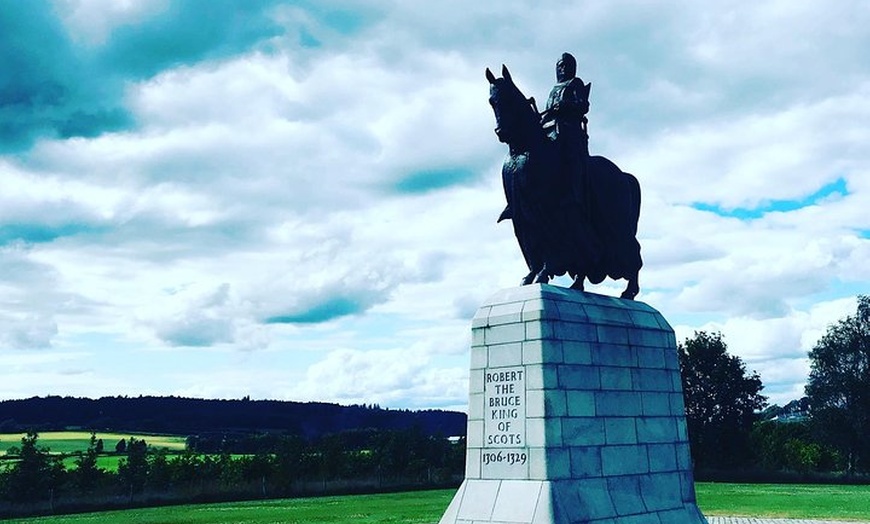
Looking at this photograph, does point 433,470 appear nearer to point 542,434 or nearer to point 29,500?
point 29,500

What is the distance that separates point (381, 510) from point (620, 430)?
18.7m

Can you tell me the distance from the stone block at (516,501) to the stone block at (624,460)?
1.59m

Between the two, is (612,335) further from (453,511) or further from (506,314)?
(453,511)

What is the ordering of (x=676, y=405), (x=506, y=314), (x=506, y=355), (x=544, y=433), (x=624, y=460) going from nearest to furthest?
(x=544, y=433), (x=506, y=355), (x=506, y=314), (x=624, y=460), (x=676, y=405)

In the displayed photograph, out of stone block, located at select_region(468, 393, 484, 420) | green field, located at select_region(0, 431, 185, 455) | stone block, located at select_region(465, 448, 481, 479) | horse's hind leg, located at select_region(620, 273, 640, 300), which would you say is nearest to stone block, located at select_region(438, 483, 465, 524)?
stone block, located at select_region(465, 448, 481, 479)

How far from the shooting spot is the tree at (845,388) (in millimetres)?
53469

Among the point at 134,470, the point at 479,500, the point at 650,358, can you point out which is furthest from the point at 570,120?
the point at 134,470

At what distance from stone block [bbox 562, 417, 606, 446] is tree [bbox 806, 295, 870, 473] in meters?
47.5

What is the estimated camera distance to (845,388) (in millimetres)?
54500

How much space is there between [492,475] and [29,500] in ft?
87.1

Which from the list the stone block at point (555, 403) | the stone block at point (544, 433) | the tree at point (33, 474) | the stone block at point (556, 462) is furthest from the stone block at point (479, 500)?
the tree at point (33, 474)

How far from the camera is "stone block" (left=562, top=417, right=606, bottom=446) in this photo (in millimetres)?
12648

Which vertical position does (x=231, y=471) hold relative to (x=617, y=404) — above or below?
below

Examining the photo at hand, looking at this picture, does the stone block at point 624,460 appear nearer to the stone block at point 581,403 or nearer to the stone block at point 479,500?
the stone block at point 581,403
